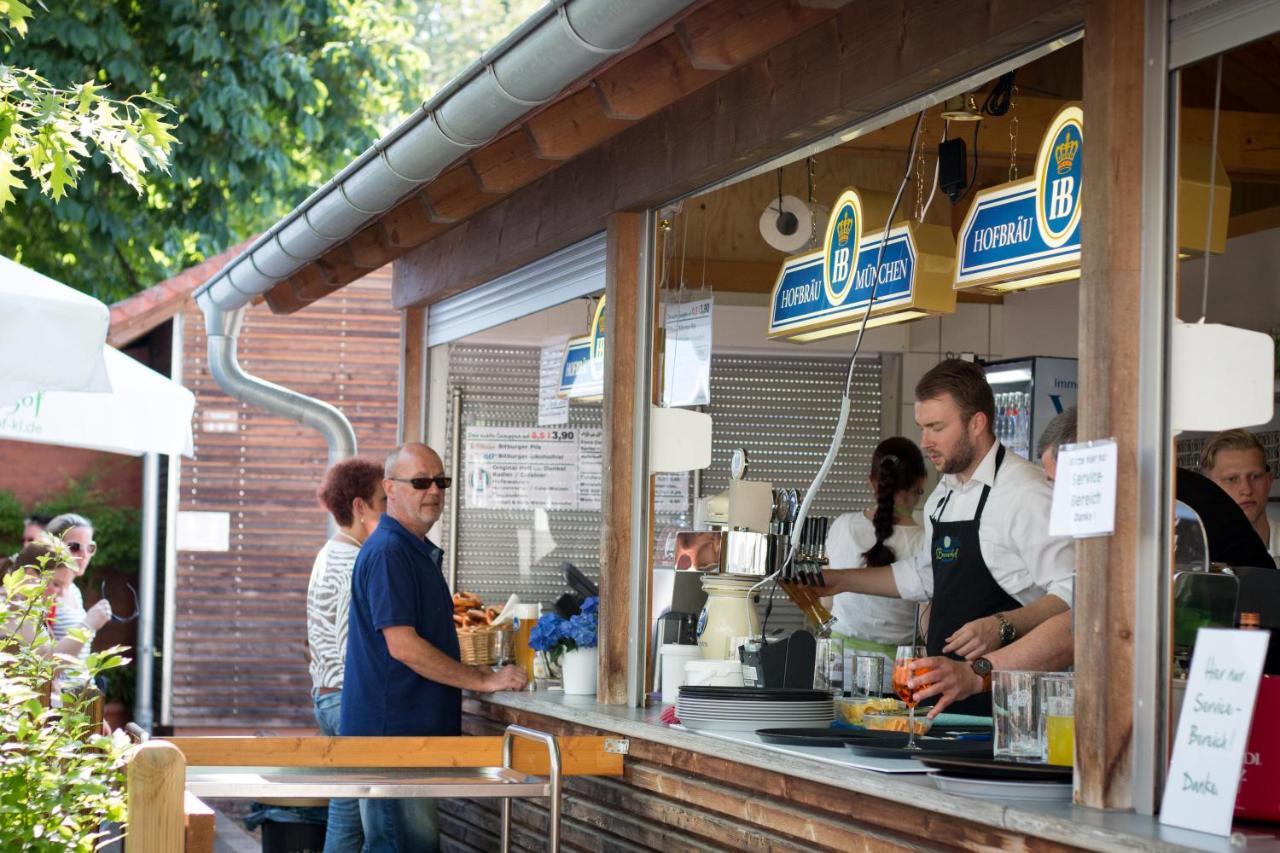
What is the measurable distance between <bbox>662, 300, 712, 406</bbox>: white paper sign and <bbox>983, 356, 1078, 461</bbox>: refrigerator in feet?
8.98

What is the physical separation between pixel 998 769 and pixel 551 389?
203 inches

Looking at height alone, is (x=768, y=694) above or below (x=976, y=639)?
below

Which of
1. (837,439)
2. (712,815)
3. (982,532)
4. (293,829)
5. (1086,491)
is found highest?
(837,439)

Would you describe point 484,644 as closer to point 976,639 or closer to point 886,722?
point 886,722

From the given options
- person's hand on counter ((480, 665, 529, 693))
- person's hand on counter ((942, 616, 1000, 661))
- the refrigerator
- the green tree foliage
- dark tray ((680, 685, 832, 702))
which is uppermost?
the green tree foliage

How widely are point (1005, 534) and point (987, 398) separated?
0.44 meters

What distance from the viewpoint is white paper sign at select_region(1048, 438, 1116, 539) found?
299 cm

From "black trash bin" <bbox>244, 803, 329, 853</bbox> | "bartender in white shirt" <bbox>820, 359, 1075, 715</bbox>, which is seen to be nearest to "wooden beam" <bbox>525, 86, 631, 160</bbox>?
"bartender in white shirt" <bbox>820, 359, 1075, 715</bbox>

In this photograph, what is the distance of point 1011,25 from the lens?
11.0ft

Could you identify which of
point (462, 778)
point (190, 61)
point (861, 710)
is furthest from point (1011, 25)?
point (190, 61)

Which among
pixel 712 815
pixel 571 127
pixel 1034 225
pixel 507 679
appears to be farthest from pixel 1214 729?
pixel 507 679

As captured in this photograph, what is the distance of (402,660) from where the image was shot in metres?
5.39

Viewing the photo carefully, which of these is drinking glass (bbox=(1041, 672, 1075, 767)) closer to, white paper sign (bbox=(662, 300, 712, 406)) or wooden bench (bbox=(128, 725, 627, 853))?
wooden bench (bbox=(128, 725, 627, 853))

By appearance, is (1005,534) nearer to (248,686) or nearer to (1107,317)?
(1107,317)
